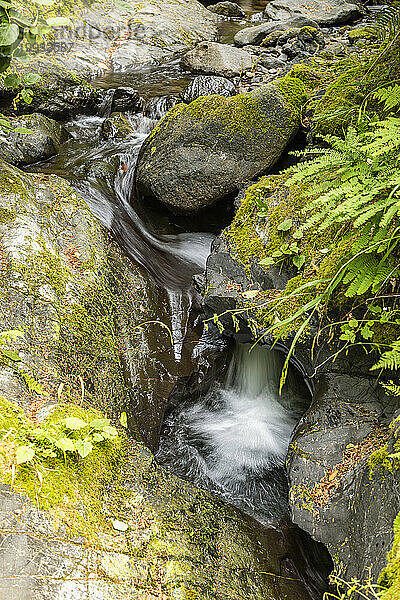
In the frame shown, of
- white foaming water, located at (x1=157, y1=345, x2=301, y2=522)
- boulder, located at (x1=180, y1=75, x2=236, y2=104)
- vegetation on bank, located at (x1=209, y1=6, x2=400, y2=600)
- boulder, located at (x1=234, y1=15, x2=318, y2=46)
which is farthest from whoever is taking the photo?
boulder, located at (x1=234, y1=15, x2=318, y2=46)

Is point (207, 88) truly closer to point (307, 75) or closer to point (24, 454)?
point (307, 75)

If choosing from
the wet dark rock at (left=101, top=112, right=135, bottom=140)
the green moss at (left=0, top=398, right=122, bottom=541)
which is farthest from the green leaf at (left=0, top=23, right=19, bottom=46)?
the wet dark rock at (left=101, top=112, right=135, bottom=140)

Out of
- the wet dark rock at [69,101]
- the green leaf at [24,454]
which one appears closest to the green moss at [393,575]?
the green leaf at [24,454]

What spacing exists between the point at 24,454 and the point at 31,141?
6.41 meters

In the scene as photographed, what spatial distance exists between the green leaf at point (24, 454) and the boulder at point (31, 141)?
5.73 meters

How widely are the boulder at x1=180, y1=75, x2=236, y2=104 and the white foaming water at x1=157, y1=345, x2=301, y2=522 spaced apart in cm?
631

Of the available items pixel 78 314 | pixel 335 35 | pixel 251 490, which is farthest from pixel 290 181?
pixel 335 35

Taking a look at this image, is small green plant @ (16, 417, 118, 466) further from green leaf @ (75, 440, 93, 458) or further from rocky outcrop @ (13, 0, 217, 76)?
rocky outcrop @ (13, 0, 217, 76)

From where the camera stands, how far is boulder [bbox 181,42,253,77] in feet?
34.3

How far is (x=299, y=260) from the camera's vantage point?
3980 mm

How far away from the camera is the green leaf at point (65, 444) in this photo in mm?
2492

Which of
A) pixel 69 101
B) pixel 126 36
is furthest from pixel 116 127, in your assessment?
pixel 126 36

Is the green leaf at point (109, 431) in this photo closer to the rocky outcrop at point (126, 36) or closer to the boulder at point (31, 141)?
the boulder at point (31, 141)

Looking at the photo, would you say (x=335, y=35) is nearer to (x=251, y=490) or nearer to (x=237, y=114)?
(x=237, y=114)
